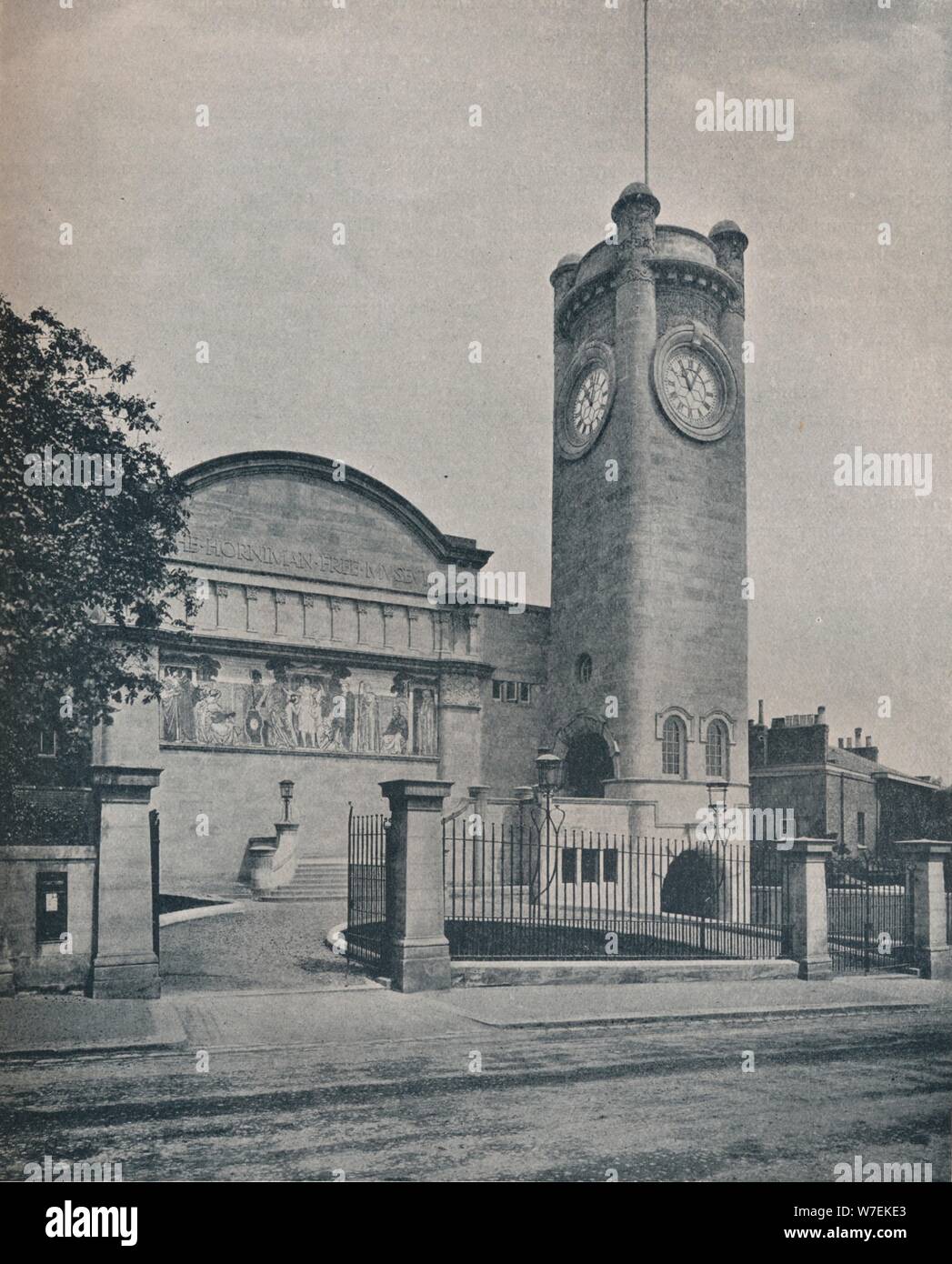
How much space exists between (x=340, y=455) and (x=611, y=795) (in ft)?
42.8

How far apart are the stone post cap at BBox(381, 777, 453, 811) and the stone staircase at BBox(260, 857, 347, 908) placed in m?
10.6

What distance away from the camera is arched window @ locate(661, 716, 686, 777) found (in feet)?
107

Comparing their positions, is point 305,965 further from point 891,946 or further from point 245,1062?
point 891,946

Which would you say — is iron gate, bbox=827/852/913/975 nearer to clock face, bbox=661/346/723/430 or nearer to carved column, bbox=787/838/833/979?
carved column, bbox=787/838/833/979

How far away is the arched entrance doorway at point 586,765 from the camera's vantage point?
3403 cm

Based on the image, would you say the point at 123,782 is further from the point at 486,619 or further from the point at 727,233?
the point at 727,233

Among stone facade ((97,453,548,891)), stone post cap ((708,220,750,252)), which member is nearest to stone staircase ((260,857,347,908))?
stone facade ((97,453,548,891))

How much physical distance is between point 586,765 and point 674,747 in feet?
11.1

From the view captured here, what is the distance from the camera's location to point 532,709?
37250 millimetres

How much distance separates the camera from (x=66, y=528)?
15.7m

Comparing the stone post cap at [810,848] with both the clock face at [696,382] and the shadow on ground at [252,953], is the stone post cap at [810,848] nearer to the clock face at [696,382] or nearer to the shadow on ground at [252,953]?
the shadow on ground at [252,953]

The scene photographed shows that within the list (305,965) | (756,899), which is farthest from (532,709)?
(305,965)

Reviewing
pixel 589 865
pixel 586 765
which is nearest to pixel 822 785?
pixel 586 765

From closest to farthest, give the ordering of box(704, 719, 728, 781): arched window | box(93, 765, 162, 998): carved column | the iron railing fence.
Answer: box(93, 765, 162, 998): carved column < the iron railing fence < box(704, 719, 728, 781): arched window
